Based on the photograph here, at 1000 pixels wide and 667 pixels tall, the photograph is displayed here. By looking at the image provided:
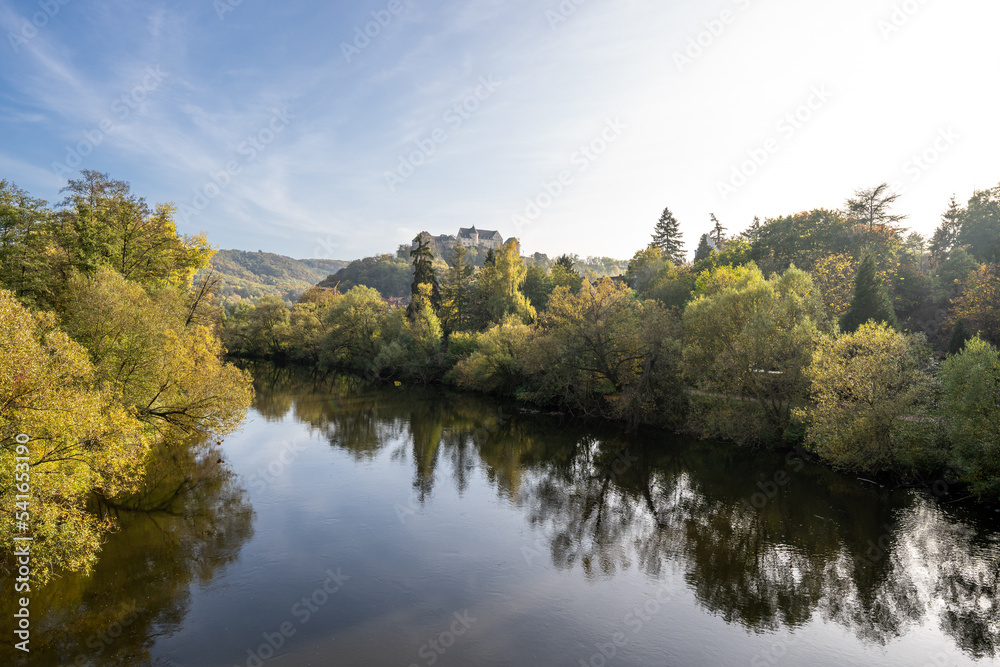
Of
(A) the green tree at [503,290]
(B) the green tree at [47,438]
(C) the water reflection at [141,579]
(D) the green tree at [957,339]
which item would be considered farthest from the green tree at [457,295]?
(B) the green tree at [47,438]

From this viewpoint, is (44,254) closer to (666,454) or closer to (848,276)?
(666,454)

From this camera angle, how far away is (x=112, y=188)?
2764cm

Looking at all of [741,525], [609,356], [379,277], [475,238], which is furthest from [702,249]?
[475,238]

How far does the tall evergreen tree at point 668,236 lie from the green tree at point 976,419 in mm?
65082

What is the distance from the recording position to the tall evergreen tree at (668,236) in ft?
275

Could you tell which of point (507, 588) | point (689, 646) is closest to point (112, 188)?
point (507, 588)

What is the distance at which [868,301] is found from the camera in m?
43.3

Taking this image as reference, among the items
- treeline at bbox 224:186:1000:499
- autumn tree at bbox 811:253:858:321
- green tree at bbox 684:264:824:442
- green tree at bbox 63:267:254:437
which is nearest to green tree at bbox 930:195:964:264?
treeline at bbox 224:186:1000:499

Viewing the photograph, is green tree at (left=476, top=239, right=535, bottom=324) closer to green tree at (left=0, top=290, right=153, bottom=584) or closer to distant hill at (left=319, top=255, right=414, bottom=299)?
green tree at (left=0, top=290, right=153, bottom=584)

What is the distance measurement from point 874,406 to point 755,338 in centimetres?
752

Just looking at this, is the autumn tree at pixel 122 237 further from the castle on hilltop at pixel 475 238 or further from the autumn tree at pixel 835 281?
the castle on hilltop at pixel 475 238

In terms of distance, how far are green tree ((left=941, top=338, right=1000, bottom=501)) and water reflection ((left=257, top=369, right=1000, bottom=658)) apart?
1.74m

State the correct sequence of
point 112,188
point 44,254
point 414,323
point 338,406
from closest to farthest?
point 44,254 < point 112,188 < point 338,406 < point 414,323

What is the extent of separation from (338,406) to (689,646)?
3806 centimetres
